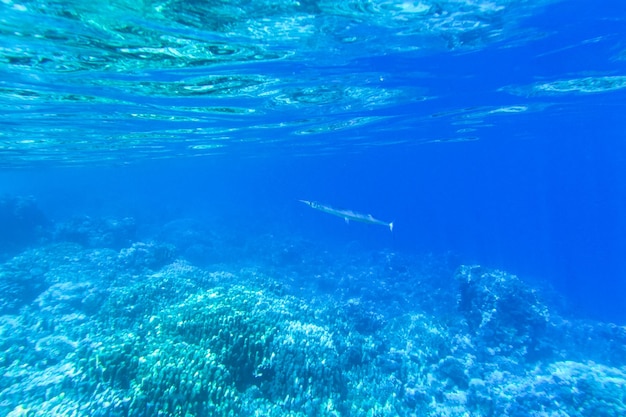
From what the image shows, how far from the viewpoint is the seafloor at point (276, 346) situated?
8219mm

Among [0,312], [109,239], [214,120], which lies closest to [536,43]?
[214,120]

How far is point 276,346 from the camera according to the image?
9.93 m

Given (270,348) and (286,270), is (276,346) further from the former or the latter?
(286,270)

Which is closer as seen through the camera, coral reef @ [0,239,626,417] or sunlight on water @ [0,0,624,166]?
coral reef @ [0,239,626,417]

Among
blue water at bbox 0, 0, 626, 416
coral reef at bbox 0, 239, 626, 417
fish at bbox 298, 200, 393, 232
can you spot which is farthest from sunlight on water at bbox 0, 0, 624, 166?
coral reef at bbox 0, 239, 626, 417

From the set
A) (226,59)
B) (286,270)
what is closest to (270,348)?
(226,59)

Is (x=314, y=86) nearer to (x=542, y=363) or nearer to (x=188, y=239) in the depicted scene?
(x=542, y=363)

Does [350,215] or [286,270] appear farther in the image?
[286,270]

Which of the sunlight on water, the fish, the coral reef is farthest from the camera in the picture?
the fish

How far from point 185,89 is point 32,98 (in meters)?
6.78

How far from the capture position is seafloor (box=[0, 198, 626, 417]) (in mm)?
8219

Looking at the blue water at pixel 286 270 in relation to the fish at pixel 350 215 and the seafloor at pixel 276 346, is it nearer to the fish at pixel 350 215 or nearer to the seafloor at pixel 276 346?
the seafloor at pixel 276 346

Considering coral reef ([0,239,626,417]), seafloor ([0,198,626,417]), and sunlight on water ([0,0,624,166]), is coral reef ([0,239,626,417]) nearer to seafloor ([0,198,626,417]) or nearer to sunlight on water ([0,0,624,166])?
seafloor ([0,198,626,417])

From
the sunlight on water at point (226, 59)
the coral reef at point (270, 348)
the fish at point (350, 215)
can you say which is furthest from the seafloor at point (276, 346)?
the sunlight on water at point (226, 59)
